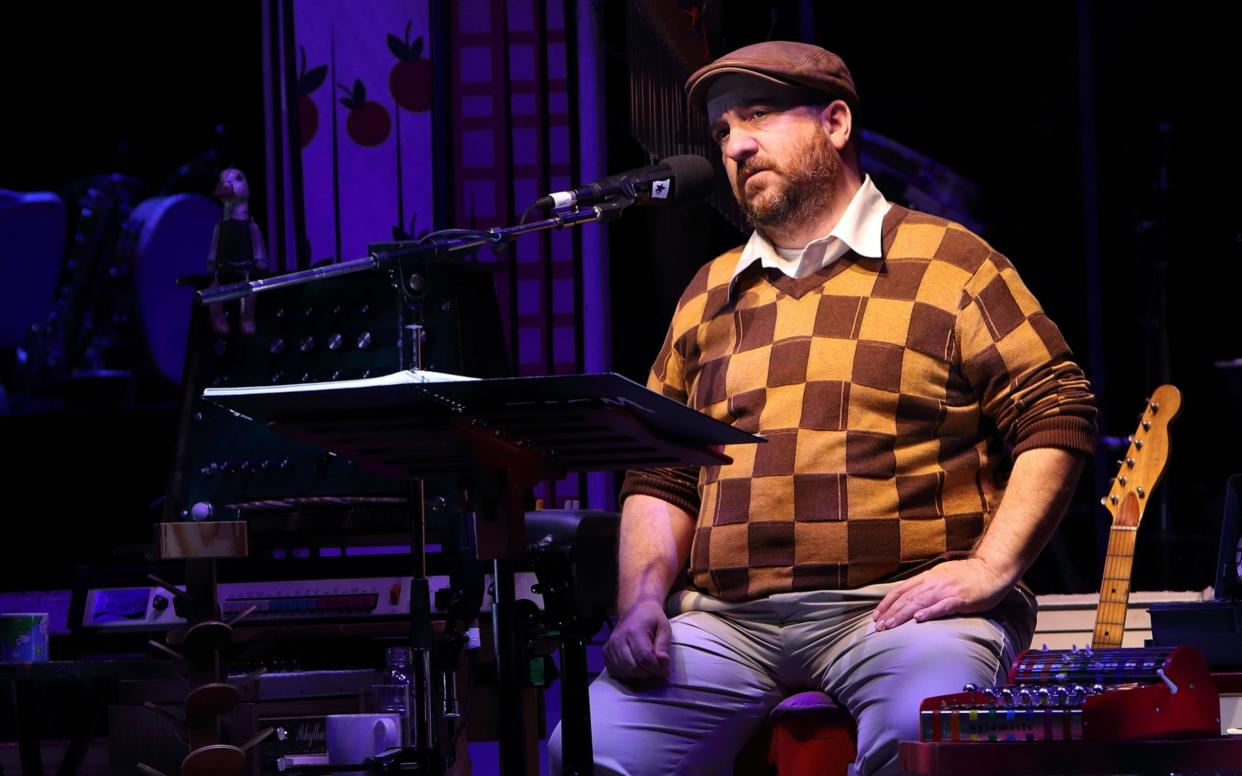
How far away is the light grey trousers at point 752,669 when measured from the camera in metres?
2.42

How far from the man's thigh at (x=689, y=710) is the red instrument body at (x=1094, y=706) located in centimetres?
69

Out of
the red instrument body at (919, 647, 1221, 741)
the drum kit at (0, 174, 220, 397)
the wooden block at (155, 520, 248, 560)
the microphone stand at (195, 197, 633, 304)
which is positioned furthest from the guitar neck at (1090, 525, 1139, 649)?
the drum kit at (0, 174, 220, 397)

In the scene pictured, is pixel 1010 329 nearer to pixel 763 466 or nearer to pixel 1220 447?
pixel 763 466

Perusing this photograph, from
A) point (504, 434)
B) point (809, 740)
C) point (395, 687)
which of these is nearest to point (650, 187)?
point (504, 434)

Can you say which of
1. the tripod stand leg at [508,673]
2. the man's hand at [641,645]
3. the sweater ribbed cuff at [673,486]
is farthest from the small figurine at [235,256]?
the tripod stand leg at [508,673]

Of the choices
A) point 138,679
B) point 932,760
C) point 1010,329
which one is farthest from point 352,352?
point 932,760

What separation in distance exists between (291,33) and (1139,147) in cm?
249

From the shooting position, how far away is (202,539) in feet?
9.18

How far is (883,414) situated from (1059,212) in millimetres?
2267

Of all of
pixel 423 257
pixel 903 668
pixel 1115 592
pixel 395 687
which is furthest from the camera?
pixel 395 687

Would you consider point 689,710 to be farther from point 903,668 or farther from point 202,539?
point 202,539

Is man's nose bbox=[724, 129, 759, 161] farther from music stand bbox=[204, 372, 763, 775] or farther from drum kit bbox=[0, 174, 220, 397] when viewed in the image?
drum kit bbox=[0, 174, 220, 397]

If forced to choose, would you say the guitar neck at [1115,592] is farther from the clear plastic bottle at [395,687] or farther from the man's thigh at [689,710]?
the clear plastic bottle at [395,687]

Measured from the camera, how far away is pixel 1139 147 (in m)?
4.62
